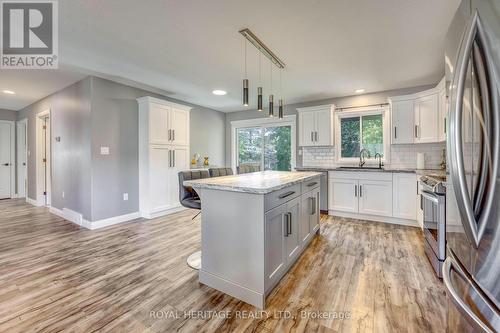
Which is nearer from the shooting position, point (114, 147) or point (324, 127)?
point (114, 147)

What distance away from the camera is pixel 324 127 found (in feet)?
15.3

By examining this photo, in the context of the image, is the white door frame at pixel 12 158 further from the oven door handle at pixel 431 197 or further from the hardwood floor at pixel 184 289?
the oven door handle at pixel 431 197

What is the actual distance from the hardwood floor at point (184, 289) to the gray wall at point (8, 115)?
180 inches

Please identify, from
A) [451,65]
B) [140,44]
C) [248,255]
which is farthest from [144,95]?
[451,65]

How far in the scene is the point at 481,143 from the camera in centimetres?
71

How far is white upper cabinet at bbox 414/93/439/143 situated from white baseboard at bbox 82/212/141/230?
5.21 metres

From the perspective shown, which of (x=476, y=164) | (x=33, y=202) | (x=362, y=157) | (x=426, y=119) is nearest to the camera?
(x=476, y=164)

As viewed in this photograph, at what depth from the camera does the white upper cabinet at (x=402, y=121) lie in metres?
3.86

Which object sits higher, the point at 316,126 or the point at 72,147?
the point at 316,126

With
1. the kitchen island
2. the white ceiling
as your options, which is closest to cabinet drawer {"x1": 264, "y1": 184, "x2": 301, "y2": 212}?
the kitchen island

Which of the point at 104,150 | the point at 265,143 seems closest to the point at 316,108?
the point at 265,143

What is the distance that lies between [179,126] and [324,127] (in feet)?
9.91

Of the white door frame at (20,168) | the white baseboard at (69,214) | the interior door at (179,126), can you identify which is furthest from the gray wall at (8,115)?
the interior door at (179,126)

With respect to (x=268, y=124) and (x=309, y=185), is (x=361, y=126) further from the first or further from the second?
(x=309, y=185)
